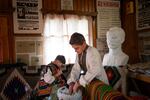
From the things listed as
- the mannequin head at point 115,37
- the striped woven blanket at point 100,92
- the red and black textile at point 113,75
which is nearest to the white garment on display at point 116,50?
the mannequin head at point 115,37

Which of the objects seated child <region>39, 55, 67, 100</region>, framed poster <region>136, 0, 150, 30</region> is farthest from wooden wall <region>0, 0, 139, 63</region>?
seated child <region>39, 55, 67, 100</region>

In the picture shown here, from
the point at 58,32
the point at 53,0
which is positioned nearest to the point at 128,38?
the point at 58,32

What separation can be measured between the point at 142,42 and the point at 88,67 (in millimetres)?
1289

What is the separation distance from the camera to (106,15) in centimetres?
283

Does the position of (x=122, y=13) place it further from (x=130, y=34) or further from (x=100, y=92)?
(x=100, y=92)

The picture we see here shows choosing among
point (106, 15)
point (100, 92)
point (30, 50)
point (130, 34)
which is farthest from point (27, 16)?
point (100, 92)

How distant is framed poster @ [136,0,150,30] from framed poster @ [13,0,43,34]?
126 centimetres

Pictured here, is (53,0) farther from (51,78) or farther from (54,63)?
(51,78)

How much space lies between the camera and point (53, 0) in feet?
8.48

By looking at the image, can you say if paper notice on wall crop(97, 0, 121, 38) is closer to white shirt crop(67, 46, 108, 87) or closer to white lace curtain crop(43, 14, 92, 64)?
white lace curtain crop(43, 14, 92, 64)

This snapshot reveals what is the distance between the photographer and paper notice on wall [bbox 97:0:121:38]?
9.16ft

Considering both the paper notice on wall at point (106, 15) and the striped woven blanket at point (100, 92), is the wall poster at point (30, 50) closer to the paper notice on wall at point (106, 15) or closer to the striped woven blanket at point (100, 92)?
the paper notice on wall at point (106, 15)

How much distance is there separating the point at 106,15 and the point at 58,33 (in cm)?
76

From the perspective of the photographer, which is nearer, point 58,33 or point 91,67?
point 91,67
